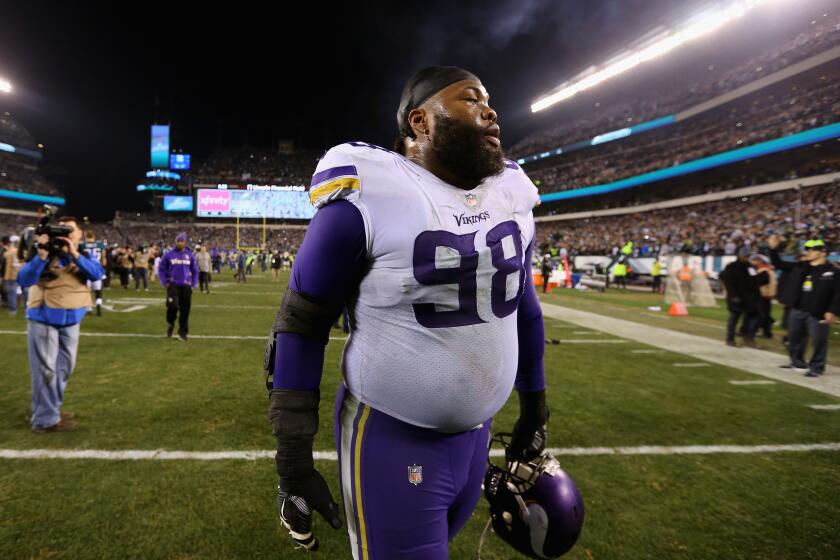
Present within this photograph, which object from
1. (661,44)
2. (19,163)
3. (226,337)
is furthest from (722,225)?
(19,163)

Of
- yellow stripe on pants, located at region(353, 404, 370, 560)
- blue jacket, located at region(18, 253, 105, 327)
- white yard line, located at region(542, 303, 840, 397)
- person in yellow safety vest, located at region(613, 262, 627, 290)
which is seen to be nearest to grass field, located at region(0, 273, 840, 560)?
white yard line, located at region(542, 303, 840, 397)

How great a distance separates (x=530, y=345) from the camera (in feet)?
6.07

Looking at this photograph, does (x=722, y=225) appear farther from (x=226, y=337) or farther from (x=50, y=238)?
(x=50, y=238)

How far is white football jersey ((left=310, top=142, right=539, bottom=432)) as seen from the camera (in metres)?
1.30

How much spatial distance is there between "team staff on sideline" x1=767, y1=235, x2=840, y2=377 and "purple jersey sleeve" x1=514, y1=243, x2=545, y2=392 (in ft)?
24.2

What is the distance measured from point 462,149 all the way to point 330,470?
2.81 meters

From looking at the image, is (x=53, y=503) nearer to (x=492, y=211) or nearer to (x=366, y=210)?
(x=366, y=210)

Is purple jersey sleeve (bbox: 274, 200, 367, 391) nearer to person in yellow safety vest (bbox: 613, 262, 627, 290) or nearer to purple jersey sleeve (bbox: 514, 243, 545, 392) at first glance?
purple jersey sleeve (bbox: 514, 243, 545, 392)

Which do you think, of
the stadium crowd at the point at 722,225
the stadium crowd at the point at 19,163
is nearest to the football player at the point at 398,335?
the stadium crowd at the point at 722,225

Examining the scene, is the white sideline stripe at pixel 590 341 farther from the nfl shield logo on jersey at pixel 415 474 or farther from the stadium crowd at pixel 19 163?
the stadium crowd at pixel 19 163

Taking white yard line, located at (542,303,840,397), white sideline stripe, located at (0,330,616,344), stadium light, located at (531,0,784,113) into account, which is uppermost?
stadium light, located at (531,0,784,113)

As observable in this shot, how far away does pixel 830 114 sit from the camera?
94.3ft

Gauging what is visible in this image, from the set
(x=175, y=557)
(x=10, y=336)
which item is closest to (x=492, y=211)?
(x=175, y=557)

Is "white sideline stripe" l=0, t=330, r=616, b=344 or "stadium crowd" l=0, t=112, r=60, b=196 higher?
"stadium crowd" l=0, t=112, r=60, b=196
